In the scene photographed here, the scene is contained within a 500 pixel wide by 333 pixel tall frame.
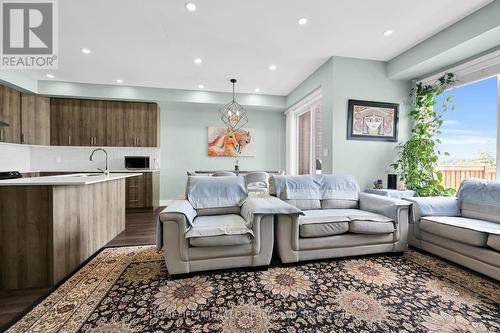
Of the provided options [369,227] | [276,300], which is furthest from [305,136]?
[276,300]

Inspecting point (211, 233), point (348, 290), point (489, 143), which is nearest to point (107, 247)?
point (211, 233)

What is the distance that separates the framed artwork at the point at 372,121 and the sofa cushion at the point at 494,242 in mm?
2084

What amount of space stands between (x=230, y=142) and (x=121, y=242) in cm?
355

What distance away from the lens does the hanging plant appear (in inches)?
134

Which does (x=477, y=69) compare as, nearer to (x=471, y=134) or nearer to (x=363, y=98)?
(x=471, y=134)

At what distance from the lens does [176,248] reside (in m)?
1.93

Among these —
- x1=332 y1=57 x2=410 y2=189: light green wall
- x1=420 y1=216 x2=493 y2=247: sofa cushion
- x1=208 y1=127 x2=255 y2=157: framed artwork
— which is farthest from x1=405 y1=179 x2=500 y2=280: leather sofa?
x1=208 y1=127 x2=255 y2=157: framed artwork

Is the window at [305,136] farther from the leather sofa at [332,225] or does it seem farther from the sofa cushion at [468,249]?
the sofa cushion at [468,249]

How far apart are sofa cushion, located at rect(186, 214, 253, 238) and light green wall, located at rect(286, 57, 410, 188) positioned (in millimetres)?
2163

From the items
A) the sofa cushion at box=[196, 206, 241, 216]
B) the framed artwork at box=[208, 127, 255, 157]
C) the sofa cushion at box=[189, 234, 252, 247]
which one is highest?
the framed artwork at box=[208, 127, 255, 157]

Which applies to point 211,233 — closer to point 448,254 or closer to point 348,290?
point 348,290

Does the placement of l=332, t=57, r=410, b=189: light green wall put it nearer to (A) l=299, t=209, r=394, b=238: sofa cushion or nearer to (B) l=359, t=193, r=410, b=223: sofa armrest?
(B) l=359, t=193, r=410, b=223: sofa armrest

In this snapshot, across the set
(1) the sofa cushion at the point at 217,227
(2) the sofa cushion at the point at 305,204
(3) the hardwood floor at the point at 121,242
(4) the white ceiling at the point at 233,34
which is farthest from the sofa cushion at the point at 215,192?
(4) the white ceiling at the point at 233,34

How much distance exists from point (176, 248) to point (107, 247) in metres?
1.44
